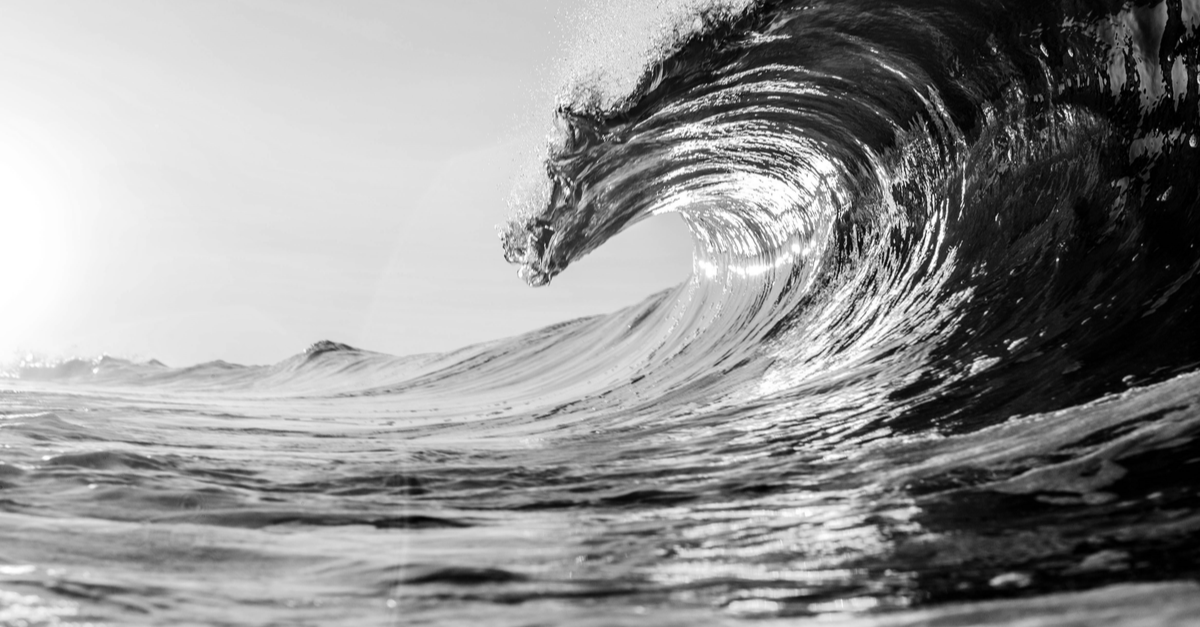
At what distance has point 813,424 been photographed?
3.21 metres

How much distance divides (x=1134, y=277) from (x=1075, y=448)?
3.95ft

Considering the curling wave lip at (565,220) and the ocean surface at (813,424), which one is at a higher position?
the curling wave lip at (565,220)

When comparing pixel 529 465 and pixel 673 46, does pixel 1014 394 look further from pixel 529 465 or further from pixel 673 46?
pixel 673 46

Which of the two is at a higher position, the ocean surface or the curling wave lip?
the curling wave lip

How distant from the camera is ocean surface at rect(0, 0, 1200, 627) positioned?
5.02 ft

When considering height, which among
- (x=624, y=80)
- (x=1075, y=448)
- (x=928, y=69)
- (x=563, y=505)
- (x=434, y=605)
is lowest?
(x=434, y=605)

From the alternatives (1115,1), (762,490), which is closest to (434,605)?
(762,490)

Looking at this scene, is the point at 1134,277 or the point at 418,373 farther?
the point at 418,373

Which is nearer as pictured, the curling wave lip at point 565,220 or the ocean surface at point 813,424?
the ocean surface at point 813,424

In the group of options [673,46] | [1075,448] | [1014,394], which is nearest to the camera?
[1075,448]

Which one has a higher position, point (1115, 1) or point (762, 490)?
point (1115, 1)

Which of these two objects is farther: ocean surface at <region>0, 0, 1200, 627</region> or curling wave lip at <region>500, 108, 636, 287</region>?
curling wave lip at <region>500, 108, 636, 287</region>

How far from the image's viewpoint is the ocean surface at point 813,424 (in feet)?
5.02

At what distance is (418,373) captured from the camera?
1191cm
